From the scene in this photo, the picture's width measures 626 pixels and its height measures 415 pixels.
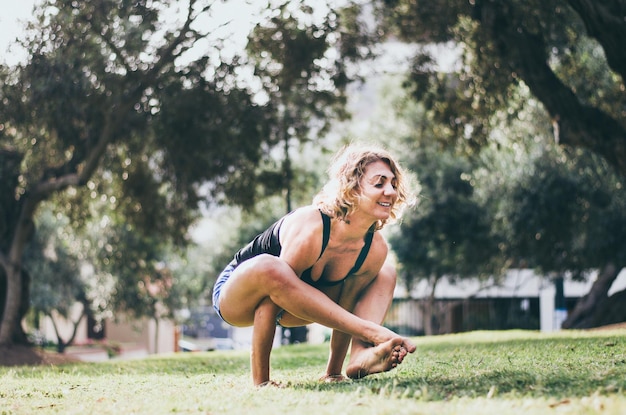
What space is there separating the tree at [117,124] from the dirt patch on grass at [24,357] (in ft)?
1.08

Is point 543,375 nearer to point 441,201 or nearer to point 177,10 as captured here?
point 177,10

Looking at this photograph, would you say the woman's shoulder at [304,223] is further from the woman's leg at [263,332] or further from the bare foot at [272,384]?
the bare foot at [272,384]

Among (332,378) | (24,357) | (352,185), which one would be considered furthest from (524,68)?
(24,357)

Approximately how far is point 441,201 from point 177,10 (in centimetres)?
1548

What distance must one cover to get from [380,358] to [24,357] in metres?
9.27

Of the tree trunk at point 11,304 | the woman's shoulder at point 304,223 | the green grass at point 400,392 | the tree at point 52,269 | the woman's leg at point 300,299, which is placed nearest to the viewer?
the green grass at point 400,392

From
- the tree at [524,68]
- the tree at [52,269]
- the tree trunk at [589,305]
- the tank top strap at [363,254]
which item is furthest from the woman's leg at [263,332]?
the tree at [52,269]

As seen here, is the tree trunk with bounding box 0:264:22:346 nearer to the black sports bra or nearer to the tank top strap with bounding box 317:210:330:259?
the black sports bra

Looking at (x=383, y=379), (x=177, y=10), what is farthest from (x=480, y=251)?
(x=383, y=379)

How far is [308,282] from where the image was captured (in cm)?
472

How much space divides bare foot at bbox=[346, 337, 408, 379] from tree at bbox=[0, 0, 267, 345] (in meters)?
7.47

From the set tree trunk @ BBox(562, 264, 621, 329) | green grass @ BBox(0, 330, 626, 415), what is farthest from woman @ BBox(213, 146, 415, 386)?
tree trunk @ BBox(562, 264, 621, 329)

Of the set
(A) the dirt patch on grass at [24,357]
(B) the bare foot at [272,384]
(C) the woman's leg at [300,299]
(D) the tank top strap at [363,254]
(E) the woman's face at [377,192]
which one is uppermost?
(E) the woman's face at [377,192]

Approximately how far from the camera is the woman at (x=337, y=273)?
4332 millimetres
